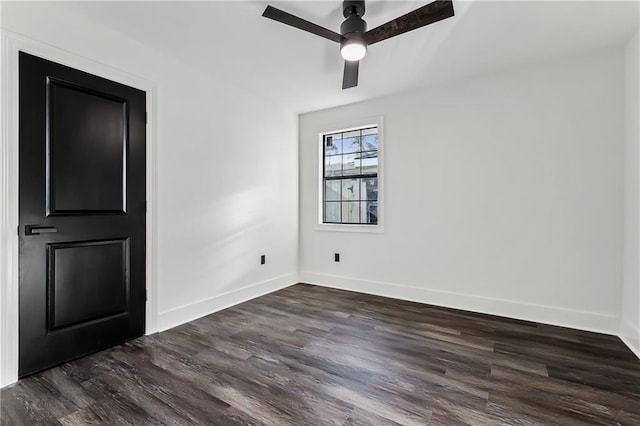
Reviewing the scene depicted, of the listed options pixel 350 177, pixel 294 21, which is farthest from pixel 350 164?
pixel 294 21

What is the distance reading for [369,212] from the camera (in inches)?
159

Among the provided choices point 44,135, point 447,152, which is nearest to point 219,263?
point 44,135

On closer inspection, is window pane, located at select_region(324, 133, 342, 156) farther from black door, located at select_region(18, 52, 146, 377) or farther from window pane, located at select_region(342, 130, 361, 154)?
black door, located at select_region(18, 52, 146, 377)

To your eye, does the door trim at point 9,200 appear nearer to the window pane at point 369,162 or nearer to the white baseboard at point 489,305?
the white baseboard at point 489,305

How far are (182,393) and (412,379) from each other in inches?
55.8

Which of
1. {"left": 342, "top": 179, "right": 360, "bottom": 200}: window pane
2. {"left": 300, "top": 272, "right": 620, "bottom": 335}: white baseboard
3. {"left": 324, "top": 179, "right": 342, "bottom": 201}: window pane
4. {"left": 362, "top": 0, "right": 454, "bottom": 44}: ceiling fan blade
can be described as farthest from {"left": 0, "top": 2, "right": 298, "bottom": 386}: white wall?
{"left": 362, "top": 0, "right": 454, "bottom": 44}: ceiling fan blade

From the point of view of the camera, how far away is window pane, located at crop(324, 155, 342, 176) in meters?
4.32

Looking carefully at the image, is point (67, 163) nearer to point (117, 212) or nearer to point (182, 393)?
point (117, 212)

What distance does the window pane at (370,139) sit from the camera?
13.0 ft

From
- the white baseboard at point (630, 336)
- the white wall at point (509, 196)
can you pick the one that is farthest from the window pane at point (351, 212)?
the white baseboard at point (630, 336)

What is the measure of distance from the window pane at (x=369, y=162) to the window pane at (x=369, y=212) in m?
0.42

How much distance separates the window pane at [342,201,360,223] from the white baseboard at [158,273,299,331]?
1150 mm

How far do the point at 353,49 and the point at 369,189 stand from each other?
2.14m

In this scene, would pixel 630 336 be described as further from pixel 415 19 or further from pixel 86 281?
pixel 86 281
